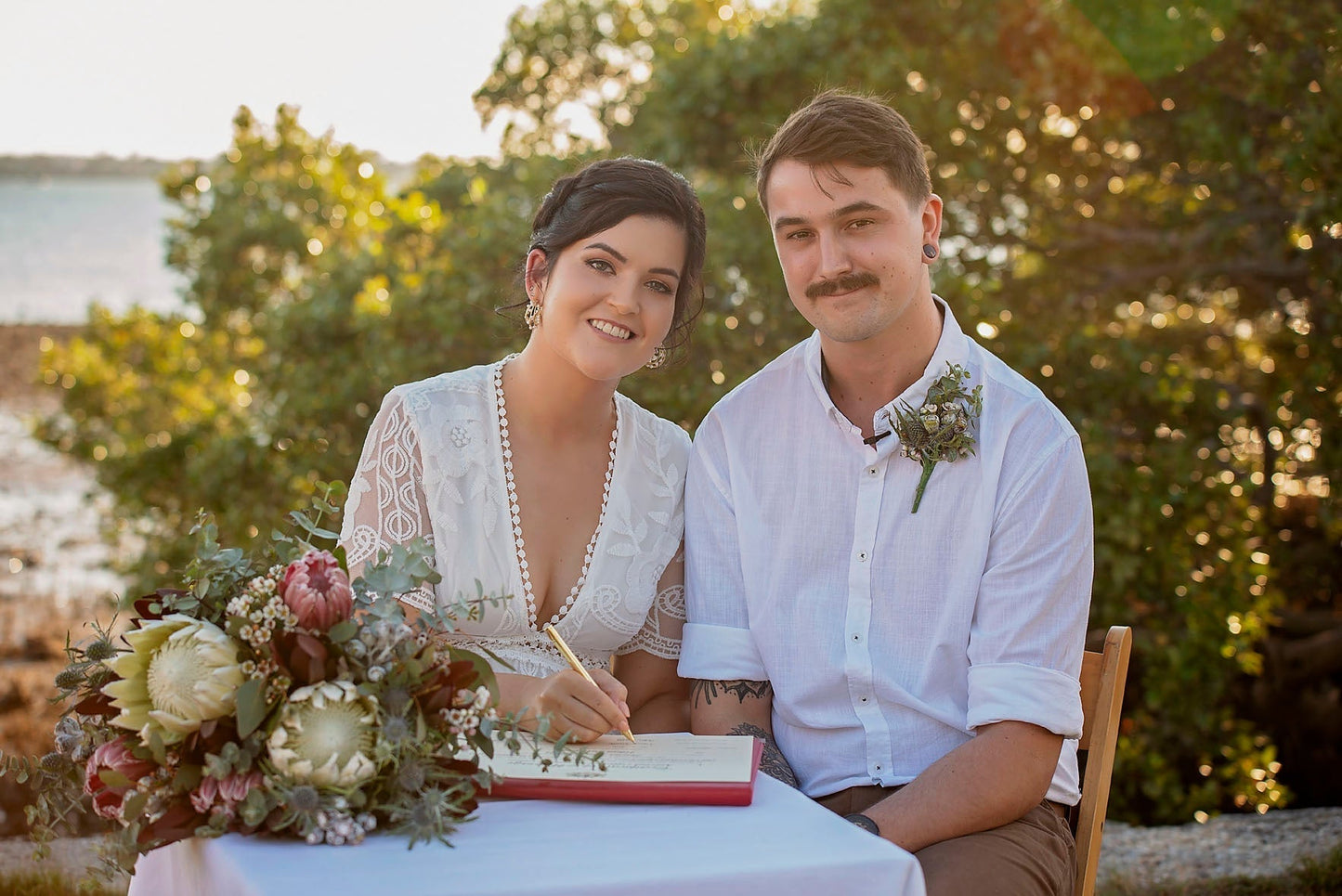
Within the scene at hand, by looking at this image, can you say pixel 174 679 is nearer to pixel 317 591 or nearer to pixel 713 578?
pixel 317 591

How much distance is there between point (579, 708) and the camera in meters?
2.24

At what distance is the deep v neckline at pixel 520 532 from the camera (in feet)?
9.81

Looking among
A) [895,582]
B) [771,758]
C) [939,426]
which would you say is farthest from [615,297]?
[771,758]

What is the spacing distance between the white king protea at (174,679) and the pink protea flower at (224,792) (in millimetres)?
77

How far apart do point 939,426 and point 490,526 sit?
1.03 metres

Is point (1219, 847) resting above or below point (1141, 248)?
below

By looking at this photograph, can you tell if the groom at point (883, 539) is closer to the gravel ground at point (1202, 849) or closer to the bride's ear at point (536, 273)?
the bride's ear at point (536, 273)

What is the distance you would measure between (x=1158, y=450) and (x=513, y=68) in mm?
4155

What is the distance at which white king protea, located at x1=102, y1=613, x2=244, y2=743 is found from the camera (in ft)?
5.78

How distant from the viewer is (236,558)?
6.33 feet

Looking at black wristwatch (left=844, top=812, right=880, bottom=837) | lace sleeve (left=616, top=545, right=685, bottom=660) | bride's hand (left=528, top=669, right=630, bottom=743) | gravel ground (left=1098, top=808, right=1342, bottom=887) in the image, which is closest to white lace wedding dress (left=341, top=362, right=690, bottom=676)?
lace sleeve (left=616, top=545, right=685, bottom=660)

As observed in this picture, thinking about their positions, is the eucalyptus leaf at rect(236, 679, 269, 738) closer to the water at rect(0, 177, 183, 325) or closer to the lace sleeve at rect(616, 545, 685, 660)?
the lace sleeve at rect(616, 545, 685, 660)

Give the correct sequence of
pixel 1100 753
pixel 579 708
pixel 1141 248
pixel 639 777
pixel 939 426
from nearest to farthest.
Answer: pixel 639 777, pixel 579 708, pixel 1100 753, pixel 939 426, pixel 1141 248

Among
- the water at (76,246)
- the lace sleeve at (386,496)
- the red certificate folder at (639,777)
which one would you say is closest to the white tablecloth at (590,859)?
the red certificate folder at (639,777)
